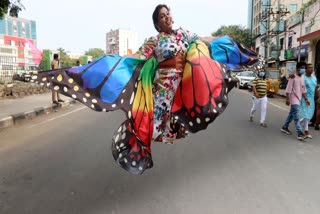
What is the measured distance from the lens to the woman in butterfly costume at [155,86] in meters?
3.13

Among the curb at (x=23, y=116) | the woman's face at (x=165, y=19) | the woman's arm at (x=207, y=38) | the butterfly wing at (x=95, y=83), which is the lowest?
the curb at (x=23, y=116)

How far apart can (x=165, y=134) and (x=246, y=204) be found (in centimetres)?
106

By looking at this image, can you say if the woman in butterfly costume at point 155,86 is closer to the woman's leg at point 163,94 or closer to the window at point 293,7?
the woman's leg at point 163,94

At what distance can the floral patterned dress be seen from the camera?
336cm

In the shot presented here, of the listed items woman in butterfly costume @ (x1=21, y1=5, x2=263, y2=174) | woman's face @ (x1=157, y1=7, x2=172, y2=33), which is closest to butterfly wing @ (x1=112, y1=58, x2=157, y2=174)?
woman in butterfly costume @ (x1=21, y1=5, x2=263, y2=174)

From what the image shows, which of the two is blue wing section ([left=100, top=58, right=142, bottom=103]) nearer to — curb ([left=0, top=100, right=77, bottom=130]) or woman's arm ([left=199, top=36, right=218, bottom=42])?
woman's arm ([left=199, top=36, right=218, bottom=42])

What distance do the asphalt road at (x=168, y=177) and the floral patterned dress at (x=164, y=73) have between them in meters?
0.74

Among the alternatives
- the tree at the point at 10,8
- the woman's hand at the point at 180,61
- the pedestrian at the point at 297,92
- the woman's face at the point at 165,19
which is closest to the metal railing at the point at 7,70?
the tree at the point at 10,8

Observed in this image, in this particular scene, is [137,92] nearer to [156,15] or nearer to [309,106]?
[156,15]

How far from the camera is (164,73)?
135 inches

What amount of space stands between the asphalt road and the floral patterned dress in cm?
74

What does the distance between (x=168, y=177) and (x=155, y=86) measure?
4.38 ft

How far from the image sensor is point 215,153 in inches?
217

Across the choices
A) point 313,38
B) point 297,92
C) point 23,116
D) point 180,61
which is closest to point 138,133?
point 180,61
